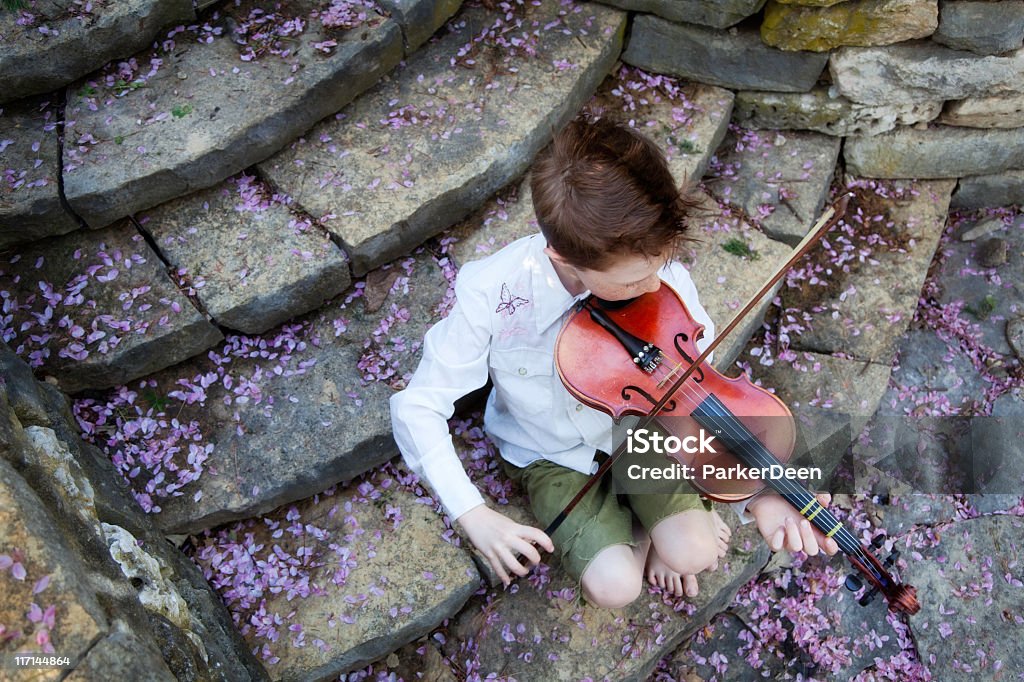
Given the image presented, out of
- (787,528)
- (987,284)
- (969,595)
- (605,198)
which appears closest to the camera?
(605,198)

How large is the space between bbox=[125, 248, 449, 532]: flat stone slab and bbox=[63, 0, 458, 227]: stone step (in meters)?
0.57

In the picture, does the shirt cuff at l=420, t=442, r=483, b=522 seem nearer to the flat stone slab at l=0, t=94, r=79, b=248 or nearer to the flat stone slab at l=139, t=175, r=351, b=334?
the flat stone slab at l=139, t=175, r=351, b=334

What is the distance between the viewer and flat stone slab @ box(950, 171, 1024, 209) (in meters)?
3.24

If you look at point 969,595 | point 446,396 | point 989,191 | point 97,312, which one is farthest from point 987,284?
point 97,312

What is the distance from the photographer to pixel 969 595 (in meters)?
2.68

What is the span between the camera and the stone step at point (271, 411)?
2.44m

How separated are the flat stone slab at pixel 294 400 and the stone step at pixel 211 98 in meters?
0.57

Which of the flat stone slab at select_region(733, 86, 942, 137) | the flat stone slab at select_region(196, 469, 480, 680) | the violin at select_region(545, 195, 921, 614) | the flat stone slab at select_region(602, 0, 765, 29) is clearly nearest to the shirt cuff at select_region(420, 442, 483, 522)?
the violin at select_region(545, 195, 921, 614)

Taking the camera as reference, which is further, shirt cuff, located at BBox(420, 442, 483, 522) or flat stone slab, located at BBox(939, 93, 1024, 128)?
flat stone slab, located at BBox(939, 93, 1024, 128)

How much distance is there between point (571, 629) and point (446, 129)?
1765mm

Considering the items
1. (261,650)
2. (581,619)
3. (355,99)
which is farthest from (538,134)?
(261,650)

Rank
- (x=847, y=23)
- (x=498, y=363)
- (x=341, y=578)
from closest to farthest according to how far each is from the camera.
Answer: (x=498, y=363) < (x=341, y=578) < (x=847, y=23)

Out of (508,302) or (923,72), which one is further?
(923,72)

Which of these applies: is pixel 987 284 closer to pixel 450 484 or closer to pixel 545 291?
pixel 545 291
